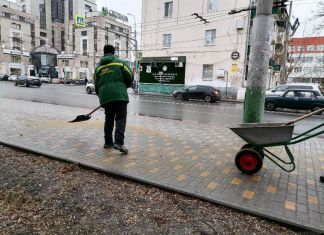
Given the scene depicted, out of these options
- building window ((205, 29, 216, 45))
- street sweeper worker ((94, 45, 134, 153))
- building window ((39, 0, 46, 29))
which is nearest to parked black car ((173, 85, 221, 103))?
building window ((205, 29, 216, 45))

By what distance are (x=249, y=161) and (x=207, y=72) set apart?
956 inches

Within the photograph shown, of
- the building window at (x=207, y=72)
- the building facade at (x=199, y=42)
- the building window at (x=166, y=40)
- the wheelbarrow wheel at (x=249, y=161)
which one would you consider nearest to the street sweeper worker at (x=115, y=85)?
the wheelbarrow wheel at (x=249, y=161)

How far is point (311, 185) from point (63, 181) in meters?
3.52

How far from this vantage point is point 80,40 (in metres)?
76.4

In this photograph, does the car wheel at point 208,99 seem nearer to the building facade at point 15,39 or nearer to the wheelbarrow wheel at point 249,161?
the wheelbarrow wheel at point 249,161

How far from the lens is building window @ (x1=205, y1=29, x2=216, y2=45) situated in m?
26.9

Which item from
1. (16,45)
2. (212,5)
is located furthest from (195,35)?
(16,45)

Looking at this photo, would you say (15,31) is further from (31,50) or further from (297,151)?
(297,151)

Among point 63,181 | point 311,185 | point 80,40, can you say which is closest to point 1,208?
point 63,181

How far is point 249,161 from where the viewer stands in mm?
4188

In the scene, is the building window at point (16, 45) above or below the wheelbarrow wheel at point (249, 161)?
above

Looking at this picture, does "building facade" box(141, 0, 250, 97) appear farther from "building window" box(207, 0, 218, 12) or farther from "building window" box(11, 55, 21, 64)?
"building window" box(11, 55, 21, 64)

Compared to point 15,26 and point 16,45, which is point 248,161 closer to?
point 16,45

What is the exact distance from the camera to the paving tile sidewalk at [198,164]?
326 centimetres
